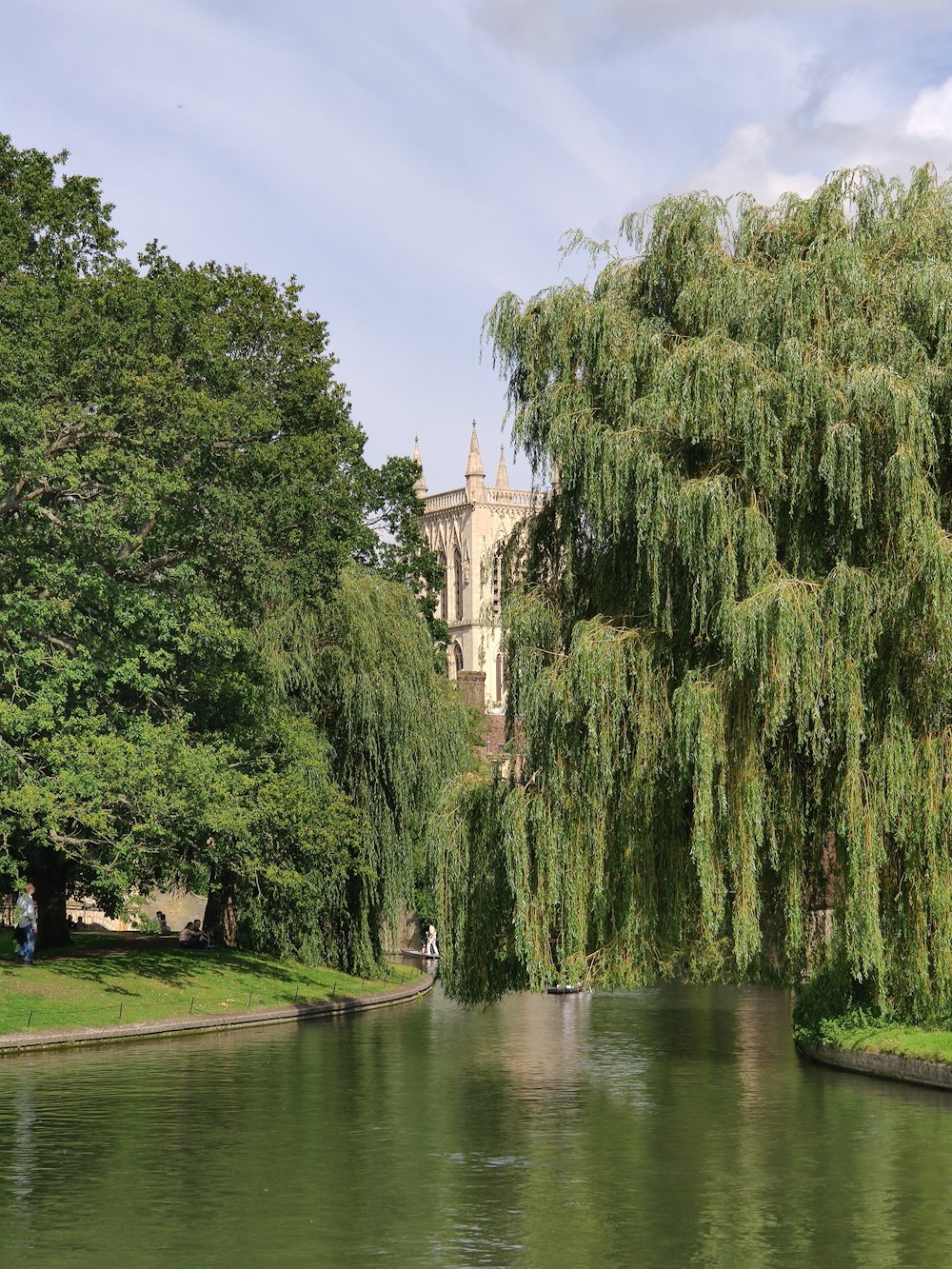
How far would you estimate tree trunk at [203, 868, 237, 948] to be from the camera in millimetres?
46125

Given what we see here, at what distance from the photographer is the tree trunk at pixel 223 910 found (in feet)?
151

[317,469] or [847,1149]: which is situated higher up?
[317,469]

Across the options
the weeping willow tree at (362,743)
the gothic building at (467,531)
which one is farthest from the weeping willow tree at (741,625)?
the gothic building at (467,531)

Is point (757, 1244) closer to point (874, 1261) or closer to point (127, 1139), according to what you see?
point (874, 1261)

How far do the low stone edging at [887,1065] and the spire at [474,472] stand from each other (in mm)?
123383

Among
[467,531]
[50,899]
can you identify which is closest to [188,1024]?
[50,899]

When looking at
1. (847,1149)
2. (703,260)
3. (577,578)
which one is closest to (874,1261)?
(847,1149)

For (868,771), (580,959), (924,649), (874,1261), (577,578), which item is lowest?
(874,1261)

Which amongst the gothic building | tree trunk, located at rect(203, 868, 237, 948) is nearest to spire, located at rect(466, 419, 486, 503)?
the gothic building

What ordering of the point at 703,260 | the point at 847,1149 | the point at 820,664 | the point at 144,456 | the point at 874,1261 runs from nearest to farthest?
the point at 874,1261
the point at 847,1149
the point at 820,664
the point at 703,260
the point at 144,456

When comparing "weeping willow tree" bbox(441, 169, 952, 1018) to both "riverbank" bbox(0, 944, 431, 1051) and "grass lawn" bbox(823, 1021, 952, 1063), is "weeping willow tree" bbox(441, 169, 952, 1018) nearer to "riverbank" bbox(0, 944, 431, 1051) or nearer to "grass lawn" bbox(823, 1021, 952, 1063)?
"grass lawn" bbox(823, 1021, 952, 1063)

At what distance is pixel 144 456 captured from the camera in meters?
35.7

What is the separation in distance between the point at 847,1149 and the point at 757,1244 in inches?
208

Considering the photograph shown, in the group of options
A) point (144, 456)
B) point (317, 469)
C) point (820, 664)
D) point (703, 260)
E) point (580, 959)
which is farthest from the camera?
point (317, 469)
